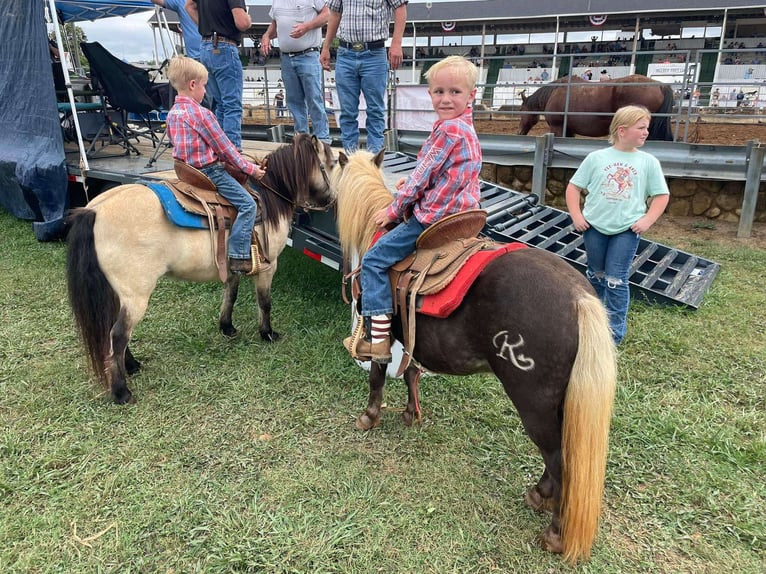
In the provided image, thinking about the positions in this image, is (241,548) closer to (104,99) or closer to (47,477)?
(47,477)

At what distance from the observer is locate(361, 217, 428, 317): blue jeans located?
2580 mm

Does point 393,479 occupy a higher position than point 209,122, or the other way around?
point 209,122

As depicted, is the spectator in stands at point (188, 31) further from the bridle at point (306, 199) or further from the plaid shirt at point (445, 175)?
the plaid shirt at point (445, 175)

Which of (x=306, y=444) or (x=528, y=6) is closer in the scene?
(x=306, y=444)

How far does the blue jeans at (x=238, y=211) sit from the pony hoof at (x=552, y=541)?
2.68 m

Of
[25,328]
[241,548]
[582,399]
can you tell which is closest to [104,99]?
[25,328]

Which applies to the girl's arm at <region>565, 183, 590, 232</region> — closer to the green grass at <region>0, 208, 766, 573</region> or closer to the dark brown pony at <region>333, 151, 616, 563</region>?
the green grass at <region>0, 208, 766, 573</region>

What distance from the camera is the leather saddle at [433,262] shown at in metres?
2.36

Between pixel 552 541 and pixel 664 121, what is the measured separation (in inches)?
306

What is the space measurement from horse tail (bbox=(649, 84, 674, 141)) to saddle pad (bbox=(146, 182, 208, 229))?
7450mm

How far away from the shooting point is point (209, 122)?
334 cm

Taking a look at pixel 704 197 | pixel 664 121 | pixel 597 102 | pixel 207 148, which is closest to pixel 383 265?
pixel 207 148

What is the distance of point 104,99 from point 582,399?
706 centimetres

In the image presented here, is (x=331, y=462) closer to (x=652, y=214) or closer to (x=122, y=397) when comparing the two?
(x=122, y=397)
